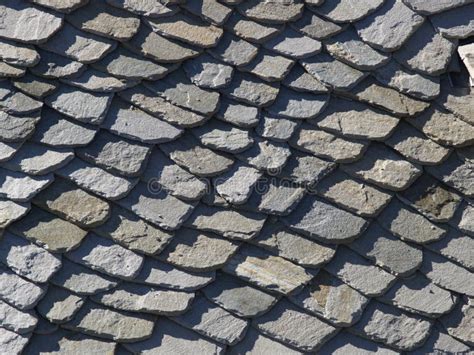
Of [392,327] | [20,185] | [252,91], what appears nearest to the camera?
[20,185]

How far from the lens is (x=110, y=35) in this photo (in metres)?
3.25

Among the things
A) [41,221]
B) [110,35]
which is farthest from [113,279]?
[110,35]

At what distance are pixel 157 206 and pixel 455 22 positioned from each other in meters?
1.30

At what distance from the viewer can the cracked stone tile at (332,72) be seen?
3.32 m

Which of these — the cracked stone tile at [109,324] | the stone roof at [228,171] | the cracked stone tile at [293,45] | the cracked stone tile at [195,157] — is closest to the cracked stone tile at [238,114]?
the stone roof at [228,171]

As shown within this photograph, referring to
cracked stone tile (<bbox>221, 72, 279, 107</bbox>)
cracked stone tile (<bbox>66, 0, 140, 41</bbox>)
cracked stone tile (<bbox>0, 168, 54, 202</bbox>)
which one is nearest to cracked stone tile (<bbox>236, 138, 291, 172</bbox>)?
cracked stone tile (<bbox>221, 72, 279, 107</bbox>)

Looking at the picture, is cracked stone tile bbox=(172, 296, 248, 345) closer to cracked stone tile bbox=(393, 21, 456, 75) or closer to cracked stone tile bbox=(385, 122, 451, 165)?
cracked stone tile bbox=(385, 122, 451, 165)

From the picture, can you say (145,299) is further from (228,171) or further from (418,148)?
(418,148)

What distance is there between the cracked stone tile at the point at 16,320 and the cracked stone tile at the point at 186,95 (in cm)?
93

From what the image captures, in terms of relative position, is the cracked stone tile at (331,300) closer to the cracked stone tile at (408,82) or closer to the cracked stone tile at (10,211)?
the cracked stone tile at (408,82)

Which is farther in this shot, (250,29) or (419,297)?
(419,297)

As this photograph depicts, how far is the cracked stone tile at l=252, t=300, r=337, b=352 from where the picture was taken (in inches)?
132

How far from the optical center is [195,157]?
10.8 ft

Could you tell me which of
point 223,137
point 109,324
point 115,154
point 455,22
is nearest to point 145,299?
point 109,324
